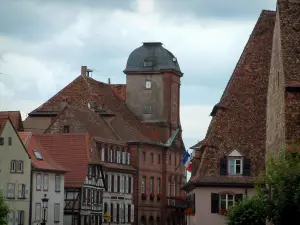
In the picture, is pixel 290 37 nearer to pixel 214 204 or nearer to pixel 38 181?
pixel 214 204

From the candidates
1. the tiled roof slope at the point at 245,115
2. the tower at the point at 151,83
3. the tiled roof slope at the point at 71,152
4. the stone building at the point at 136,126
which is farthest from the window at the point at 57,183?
the tower at the point at 151,83

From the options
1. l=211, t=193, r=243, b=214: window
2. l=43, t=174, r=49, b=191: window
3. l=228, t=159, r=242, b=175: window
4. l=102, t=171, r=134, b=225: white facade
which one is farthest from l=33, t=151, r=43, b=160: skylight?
l=228, t=159, r=242, b=175: window

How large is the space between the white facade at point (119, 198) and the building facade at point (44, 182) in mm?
19444

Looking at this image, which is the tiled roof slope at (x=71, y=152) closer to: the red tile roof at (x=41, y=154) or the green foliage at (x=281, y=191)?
the red tile roof at (x=41, y=154)

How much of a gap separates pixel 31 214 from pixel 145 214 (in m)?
45.1

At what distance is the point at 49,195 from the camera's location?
413 feet

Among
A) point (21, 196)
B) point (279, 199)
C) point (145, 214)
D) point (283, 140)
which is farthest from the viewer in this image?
point (145, 214)

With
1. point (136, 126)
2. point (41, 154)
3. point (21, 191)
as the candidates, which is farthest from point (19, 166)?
point (136, 126)

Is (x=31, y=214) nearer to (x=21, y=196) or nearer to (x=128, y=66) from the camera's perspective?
(x=21, y=196)

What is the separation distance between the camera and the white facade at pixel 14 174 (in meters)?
120

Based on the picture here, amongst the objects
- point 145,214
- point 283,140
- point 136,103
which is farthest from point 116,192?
point 283,140

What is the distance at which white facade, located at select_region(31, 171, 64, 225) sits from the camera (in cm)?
12381

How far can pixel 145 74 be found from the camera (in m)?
176

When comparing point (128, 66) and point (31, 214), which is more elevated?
point (128, 66)
